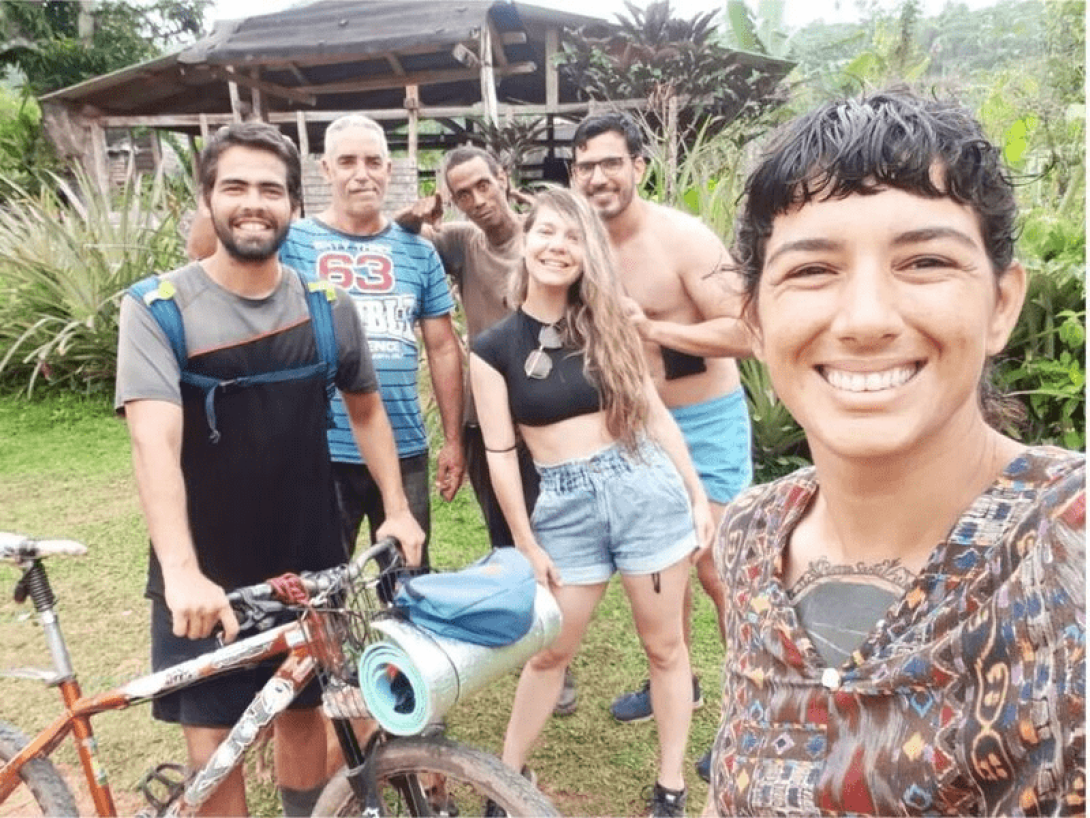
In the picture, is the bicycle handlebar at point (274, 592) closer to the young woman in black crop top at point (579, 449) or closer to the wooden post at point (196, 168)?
the young woman in black crop top at point (579, 449)

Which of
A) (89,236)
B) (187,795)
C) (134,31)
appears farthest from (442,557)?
(134,31)

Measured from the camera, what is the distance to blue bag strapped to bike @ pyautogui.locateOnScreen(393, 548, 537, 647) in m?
1.64

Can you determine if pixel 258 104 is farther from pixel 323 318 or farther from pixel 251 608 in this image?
pixel 251 608

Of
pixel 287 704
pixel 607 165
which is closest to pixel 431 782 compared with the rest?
pixel 287 704

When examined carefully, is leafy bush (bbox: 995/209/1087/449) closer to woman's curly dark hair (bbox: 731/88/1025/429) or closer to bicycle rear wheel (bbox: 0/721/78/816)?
woman's curly dark hair (bbox: 731/88/1025/429)

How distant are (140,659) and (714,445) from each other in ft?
8.21

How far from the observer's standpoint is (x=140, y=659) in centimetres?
348

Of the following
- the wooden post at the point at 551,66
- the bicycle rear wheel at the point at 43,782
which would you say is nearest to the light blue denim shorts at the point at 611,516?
the bicycle rear wheel at the point at 43,782

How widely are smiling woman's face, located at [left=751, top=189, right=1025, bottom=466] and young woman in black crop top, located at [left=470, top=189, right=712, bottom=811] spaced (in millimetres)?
1460

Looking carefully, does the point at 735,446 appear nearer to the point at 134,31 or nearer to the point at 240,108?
the point at 240,108

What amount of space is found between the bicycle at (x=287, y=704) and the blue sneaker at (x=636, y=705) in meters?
1.02

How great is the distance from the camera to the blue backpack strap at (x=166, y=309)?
1.85 meters

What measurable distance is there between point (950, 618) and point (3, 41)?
1802 cm

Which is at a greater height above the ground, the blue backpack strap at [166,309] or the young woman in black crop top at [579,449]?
the blue backpack strap at [166,309]
